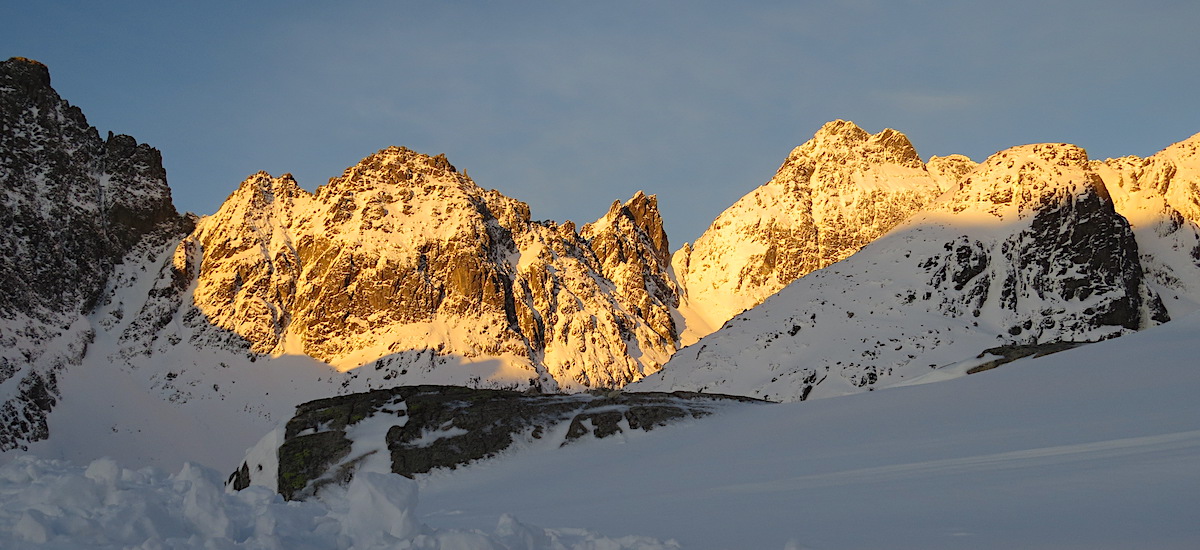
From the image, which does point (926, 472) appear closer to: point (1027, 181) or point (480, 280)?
point (1027, 181)

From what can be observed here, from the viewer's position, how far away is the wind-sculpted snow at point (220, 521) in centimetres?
880

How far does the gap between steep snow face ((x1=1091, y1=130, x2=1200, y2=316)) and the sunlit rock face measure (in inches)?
4133

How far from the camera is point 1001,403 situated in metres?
23.5

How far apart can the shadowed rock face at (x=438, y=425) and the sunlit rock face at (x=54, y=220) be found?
274 ft

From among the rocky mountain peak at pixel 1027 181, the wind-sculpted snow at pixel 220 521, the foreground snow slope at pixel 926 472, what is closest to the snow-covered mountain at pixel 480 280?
the rocky mountain peak at pixel 1027 181

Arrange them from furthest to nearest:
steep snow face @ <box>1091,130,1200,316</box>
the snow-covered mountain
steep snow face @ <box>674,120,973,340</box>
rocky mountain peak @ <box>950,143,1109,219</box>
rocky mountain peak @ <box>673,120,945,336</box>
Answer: rocky mountain peak @ <box>673,120,945,336</box>
steep snow face @ <box>674,120,973,340</box>
rocky mountain peak @ <box>950,143,1109,219</box>
steep snow face @ <box>1091,130,1200,316</box>
the snow-covered mountain

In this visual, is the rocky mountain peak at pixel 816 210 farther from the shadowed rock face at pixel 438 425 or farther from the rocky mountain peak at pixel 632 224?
the shadowed rock face at pixel 438 425

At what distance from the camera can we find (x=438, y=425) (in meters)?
36.3

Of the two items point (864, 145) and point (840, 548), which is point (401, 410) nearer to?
point (840, 548)

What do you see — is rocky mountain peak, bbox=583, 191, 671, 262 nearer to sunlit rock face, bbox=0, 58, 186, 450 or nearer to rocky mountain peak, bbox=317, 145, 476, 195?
rocky mountain peak, bbox=317, 145, 476, 195

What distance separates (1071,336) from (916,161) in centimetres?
8750

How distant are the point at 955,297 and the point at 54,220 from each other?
368 ft

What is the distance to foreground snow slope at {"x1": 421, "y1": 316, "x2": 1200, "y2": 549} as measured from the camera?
11430 mm

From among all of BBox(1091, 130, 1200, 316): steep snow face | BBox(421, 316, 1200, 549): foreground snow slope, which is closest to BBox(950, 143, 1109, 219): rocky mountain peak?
BBox(1091, 130, 1200, 316): steep snow face
